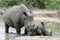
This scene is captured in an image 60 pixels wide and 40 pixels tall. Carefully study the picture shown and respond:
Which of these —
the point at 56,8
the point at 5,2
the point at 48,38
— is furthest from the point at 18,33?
the point at 5,2

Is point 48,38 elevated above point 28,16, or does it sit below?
below

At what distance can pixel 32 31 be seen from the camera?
43.8ft

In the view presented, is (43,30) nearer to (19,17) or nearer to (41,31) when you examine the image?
(41,31)

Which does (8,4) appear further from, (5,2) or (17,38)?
(17,38)

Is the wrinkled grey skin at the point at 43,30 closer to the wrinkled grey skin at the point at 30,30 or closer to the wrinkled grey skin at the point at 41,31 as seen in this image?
the wrinkled grey skin at the point at 41,31

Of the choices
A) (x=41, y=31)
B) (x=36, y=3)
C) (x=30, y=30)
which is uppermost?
(x=36, y=3)

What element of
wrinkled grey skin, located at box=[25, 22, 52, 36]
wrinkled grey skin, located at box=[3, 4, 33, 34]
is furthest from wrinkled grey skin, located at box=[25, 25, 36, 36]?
wrinkled grey skin, located at box=[3, 4, 33, 34]

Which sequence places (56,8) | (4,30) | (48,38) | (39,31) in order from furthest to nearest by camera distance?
(56,8)
(4,30)
(39,31)
(48,38)

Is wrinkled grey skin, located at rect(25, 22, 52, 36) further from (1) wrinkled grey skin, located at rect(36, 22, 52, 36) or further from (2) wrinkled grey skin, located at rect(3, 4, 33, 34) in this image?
(2) wrinkled grey skin, located at rect(3, 4, 33, 34)

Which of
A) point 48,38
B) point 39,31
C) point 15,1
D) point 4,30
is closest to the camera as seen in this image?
point 48,38

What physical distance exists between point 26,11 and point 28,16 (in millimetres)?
482

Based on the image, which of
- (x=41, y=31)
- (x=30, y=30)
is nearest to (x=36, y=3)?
(x=41, y=31)

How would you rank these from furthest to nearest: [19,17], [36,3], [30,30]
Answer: [36,3] < [19,17] < [30,30]

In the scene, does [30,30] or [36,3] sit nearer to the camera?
[30,30]
